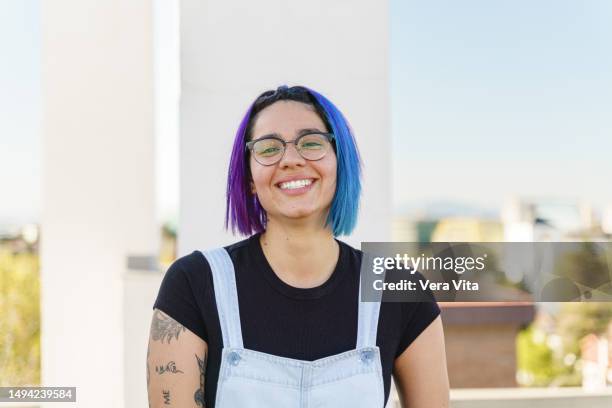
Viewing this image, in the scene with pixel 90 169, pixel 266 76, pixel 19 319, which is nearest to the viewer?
pixel 266 76

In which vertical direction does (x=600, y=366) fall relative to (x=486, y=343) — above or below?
below

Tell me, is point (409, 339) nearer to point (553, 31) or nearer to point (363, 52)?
point (363, 52)

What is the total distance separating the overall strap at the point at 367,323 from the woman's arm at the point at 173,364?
295mm

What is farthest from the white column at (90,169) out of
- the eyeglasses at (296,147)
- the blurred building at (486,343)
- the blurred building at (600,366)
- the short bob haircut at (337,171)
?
the blurred building at (486,343)

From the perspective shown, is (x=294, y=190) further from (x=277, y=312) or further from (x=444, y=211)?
(x=444, y=211)

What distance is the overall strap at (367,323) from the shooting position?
123 centimetres

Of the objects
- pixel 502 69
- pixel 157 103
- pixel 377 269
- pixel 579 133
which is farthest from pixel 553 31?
pixel 377 269

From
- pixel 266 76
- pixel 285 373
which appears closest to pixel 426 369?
pixel 285 373

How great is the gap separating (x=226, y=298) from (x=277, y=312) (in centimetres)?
10

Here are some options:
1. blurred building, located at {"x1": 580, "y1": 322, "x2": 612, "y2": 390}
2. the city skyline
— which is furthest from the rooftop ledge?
the city skyline

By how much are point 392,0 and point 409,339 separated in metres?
1.06

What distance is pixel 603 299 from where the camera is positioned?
1838 mm

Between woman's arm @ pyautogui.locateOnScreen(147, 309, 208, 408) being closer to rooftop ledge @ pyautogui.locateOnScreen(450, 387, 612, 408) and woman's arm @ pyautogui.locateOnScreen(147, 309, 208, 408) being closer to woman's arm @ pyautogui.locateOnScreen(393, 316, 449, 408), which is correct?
woman's arm @ pyautogui.locateOnScreen(393, 316, 449, 408)

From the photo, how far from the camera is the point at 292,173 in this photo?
1.18 meters
